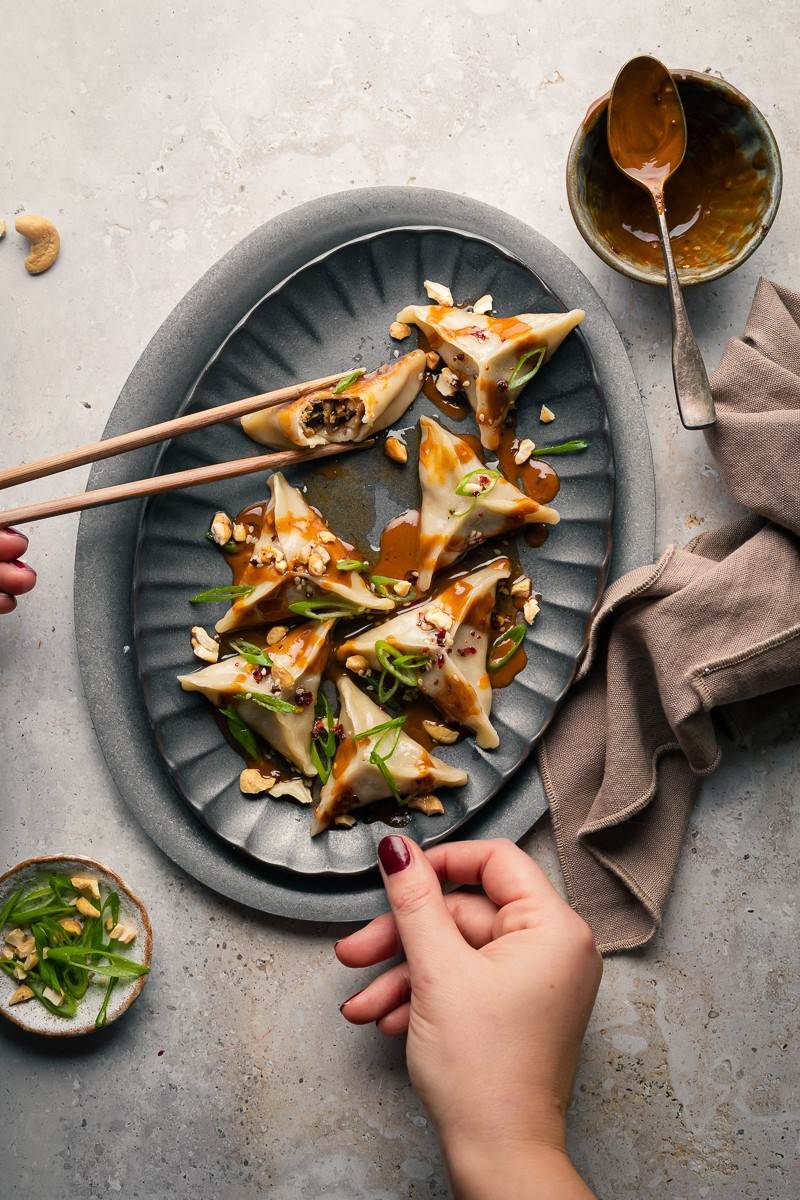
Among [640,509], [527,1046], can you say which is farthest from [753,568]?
[527,1046]

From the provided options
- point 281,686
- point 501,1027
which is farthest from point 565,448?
point 501,1027

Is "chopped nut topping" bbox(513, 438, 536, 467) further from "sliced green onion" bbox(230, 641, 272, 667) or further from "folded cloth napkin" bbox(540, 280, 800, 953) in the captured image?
"sliced green onion" bbox(230, 641, 272, 667)

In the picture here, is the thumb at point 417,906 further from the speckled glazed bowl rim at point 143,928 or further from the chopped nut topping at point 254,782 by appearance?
the speckled glazed bowl rim at point 143,928

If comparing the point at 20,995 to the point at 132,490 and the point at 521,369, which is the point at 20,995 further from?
the point at 521,369

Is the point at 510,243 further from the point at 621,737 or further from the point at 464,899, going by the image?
the point at 464,899

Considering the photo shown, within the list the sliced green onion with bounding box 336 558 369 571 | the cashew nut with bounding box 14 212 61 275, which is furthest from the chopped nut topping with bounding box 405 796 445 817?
the cashew nut with bounding box 14 212 61 275

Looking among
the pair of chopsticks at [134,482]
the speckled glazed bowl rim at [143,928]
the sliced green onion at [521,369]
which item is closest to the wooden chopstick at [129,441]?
the pair of chopsticks at [134,482]
